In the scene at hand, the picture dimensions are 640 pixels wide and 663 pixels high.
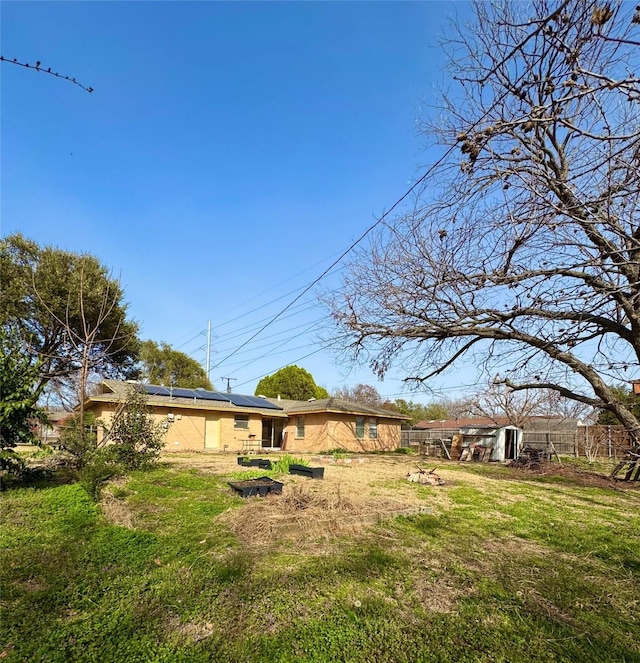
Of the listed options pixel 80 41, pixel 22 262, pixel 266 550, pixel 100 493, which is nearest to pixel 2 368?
pixel 100 493

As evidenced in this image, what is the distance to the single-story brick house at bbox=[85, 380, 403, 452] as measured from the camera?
19516 millimetres

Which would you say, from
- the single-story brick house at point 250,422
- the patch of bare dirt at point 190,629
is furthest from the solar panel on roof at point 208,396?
the patch of bare dirt at point 190,629

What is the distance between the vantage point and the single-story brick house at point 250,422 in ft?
64.0

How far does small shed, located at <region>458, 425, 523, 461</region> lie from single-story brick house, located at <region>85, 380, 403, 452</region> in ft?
18.7

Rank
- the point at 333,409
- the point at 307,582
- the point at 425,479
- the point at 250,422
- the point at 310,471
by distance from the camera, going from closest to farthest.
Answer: the point at 307,582, the point at 310,471, the point at 425,479, the point at 333,409, the point at 250,422

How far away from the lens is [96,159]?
32.2ft

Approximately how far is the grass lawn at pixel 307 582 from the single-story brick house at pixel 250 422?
43.8ft

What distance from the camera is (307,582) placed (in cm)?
348

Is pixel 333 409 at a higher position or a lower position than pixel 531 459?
higher

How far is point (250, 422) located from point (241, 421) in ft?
1.93

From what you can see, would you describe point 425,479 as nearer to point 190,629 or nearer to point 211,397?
point 190,629

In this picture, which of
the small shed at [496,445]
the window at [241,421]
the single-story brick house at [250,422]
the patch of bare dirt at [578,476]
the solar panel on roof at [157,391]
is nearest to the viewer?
the patch of bare dirt at [578,476]

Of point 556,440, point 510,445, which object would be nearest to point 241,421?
point 510,445

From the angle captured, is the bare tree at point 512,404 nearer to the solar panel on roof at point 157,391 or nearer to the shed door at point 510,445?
the shed door at point 510,445
